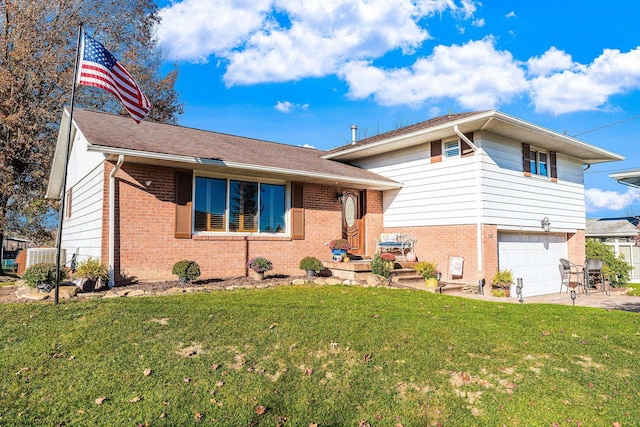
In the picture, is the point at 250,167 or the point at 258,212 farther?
the point at 258,212

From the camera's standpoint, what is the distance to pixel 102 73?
7.70 m

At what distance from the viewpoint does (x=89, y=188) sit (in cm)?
1105

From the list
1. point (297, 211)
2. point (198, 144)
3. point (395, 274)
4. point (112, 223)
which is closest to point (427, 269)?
point (395, 274)

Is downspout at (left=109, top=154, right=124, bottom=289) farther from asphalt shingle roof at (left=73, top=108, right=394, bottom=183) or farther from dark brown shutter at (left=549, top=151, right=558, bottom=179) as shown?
dark brown shutter at (left=549, top=151, right=558, bottom=179)

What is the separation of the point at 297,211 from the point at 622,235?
14.5m

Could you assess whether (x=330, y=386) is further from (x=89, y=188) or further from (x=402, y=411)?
(x=89, y=188)

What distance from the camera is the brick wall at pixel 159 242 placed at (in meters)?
9.34

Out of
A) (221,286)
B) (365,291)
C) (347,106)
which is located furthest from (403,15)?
(347,106)

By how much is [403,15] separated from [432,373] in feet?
39.6

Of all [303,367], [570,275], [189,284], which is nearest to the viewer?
[303,367]

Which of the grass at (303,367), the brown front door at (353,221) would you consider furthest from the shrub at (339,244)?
the grass at (303,367)

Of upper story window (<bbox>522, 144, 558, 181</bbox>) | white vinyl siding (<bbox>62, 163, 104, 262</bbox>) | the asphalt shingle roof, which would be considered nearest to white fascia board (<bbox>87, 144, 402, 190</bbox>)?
the asphalt shingle roof

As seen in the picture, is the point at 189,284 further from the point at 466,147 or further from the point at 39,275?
the point at 466,147

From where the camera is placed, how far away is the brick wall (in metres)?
9.34
